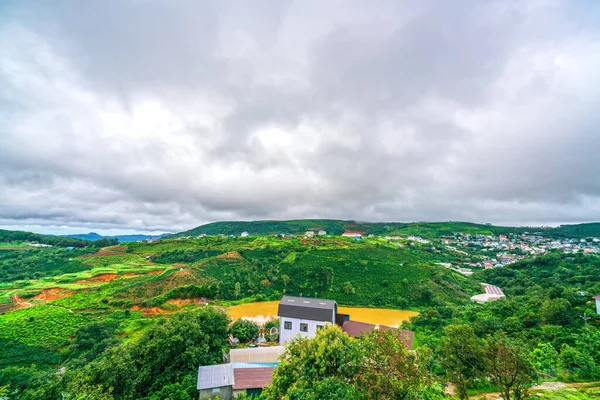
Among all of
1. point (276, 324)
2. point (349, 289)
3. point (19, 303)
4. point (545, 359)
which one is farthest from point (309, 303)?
point (19, 303)

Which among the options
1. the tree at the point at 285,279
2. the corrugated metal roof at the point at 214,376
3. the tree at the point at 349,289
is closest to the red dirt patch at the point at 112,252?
the tree at the point at 285,279

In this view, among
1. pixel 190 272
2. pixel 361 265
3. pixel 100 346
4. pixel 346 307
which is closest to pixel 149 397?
pixel 100 346

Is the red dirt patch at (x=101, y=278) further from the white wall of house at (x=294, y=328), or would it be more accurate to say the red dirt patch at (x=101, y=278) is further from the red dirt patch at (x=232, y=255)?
the white wall of house at (x=294, y=328)

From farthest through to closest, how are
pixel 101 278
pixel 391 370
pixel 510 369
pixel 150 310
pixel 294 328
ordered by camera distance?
pixel 101 278 < pixel 150 310 < pixel 294 328 < pixel 510 369 < pixel 391 370

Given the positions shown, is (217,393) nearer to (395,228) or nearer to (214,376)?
(214,376)

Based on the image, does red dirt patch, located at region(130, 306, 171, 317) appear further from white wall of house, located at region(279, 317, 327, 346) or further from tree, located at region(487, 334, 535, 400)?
tree, located at region(487, 334, 535, 400)
